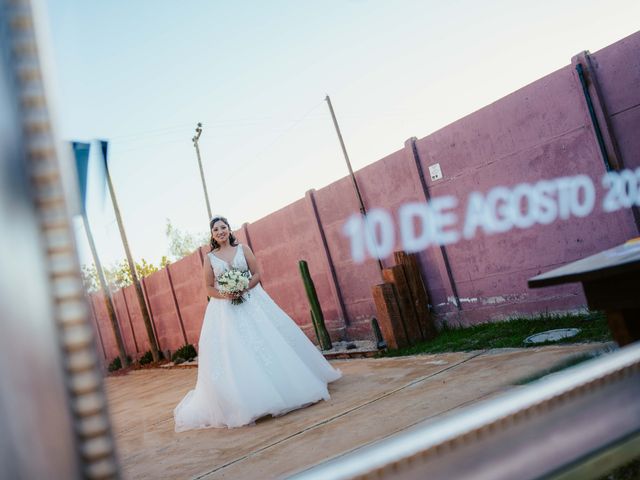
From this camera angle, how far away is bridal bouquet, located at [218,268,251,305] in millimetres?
4781

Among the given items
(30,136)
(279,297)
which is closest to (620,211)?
(30,136)

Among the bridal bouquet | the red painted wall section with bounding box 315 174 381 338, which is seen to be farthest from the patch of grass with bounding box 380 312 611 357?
the bridal bouquet

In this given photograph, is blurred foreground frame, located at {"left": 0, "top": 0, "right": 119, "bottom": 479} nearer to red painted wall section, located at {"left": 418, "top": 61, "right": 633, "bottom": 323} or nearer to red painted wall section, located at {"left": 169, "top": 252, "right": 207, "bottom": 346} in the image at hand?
red painted wall section, located at {"left": 418, "top": 61, "right": 633, "bottom": 323}

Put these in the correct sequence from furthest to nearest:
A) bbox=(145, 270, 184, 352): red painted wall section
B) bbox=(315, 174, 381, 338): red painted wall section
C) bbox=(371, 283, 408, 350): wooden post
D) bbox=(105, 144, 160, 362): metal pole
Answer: bbox=(105, 144, 160, 362): metal pole
bbox=(145, 270, 184, 352): red painted wall section
bbox=(315, 174, 381, 338): red painted wall section
bbox=(371, 283, 408, 350): wooden post

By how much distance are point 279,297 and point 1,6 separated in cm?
895

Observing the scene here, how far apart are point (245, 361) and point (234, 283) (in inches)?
29.6

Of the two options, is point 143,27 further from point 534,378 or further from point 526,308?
point 526,308

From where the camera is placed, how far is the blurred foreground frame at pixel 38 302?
12.2 inches

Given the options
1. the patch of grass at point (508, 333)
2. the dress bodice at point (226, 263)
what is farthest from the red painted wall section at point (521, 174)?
the dress bodice at point (226, 263)

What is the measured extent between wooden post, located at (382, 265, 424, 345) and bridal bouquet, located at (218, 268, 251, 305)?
1.77 meters

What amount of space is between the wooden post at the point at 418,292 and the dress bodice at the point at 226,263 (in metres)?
1.89

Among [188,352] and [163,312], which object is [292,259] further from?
[163,312]

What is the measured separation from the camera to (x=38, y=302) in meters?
0.32

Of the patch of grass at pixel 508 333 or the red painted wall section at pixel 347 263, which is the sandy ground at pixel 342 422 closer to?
the patch of grass at pixel 508 333
